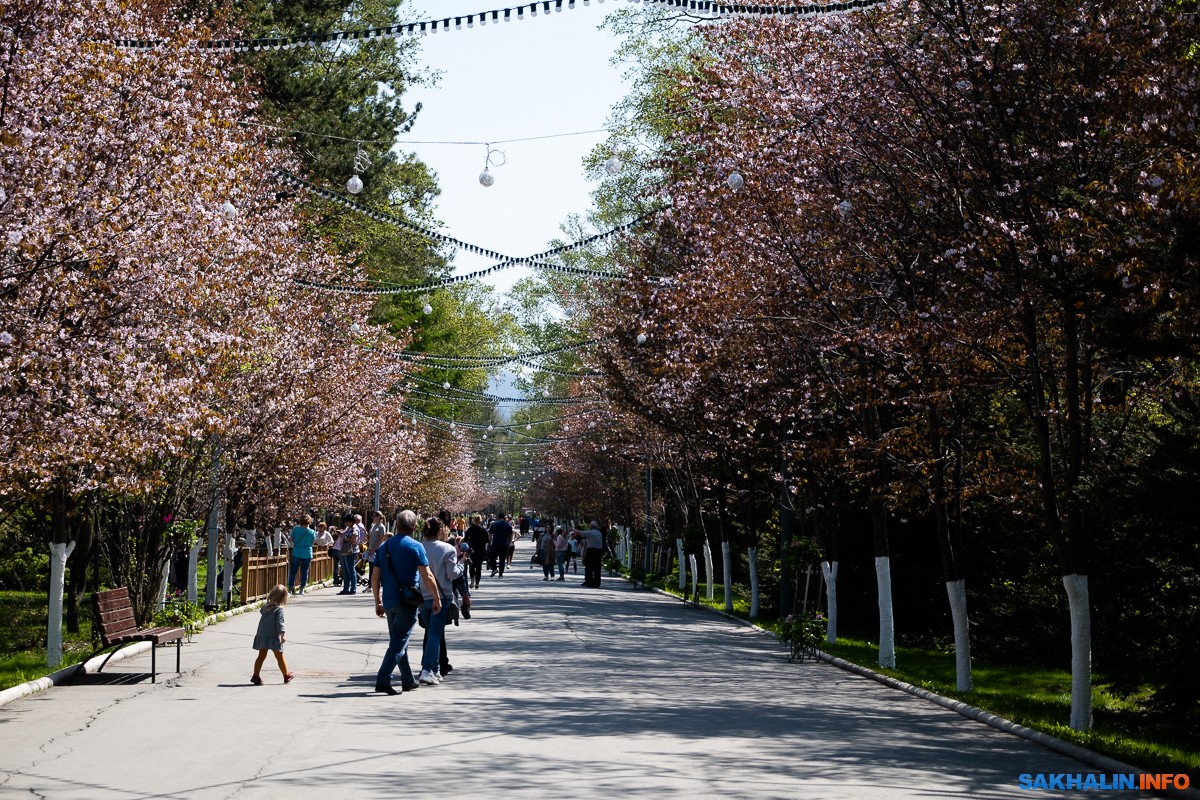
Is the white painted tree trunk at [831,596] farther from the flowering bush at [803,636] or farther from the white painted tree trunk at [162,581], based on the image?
the white painted tree trunk at [162,581]

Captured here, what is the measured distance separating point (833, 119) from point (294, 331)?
15099 millimetres

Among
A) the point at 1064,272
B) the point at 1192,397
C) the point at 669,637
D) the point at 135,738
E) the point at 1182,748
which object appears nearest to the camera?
the point at 135,738

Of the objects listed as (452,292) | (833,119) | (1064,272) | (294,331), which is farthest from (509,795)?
(452,292)

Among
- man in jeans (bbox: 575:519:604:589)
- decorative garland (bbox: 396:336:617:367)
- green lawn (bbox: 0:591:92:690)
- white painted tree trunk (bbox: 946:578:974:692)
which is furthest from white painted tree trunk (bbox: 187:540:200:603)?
man in jeans (bbox: 575:519:604:589)

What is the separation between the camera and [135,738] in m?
11.5

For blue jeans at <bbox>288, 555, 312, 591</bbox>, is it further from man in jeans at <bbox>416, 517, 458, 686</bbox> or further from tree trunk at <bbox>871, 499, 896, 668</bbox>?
man in jeans at <bbox>416, 517, 458, 686</bbox>

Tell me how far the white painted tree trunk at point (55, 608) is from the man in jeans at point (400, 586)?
4397 mm

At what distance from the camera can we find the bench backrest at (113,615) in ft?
53.7

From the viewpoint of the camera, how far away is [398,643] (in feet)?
49.5

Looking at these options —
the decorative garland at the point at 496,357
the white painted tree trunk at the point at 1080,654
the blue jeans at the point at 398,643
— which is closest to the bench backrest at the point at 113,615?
the blue jeans at the point at 398,643

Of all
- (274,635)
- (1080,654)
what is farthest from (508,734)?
(1080,654)

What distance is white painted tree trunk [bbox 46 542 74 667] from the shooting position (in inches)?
672

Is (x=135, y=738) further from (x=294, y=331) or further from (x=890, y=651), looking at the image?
(x=294, y=331)

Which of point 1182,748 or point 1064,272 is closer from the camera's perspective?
point 1064,272
